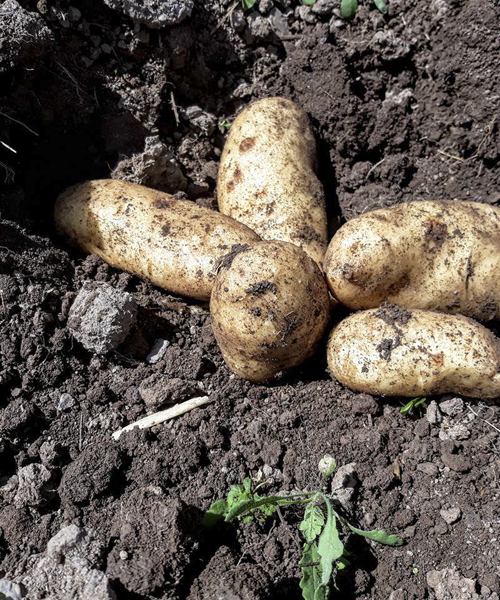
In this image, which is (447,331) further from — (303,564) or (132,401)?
(132,401)

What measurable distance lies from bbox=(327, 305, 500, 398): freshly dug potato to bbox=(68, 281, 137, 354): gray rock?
86 cm

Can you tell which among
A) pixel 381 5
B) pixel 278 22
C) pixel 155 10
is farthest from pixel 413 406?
pixel 155 10

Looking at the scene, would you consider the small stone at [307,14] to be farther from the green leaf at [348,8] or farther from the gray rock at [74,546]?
the gray rock at [74,546]

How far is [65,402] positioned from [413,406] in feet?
4.58

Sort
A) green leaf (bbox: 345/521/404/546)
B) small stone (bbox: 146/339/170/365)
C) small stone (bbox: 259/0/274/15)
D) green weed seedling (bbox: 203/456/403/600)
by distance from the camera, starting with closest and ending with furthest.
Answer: green weed seedling (bbox: 203/456/403/600), green leaf (bbox: 345/521/404/546), small stone (bbox: 146/339/170/365), small stone (bbox: 259/0/274/15)

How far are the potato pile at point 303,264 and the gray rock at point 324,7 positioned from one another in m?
0.58

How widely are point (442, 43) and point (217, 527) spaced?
2377 millimetres

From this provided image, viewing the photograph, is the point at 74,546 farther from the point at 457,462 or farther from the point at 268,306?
the point at 457,462

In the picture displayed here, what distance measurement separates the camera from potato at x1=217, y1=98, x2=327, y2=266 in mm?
2500

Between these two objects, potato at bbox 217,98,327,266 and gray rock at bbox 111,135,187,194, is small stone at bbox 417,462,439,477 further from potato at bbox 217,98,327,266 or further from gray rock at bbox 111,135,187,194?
gray rock at bbox 111,135,187,194

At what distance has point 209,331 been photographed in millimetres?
2445

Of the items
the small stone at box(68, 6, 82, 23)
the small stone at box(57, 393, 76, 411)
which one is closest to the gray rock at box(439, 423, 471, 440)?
the small stone at box(57, 393, 76, 411)

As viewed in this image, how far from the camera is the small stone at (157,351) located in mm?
2361

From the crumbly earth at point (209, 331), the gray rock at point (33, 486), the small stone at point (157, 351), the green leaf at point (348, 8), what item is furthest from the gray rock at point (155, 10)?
the gray rock at point (33, 486)
